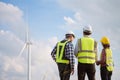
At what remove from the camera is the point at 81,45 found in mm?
14016

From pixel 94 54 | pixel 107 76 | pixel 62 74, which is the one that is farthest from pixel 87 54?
pixel 107 76

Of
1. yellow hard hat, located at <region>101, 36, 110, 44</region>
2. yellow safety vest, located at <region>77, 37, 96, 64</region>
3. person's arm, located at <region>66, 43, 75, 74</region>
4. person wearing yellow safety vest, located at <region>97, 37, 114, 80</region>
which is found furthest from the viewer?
person wearing yellow safety vest, located at <region>97, 37, 114, 80</region>

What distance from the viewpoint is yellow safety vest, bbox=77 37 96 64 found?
13883 millimetres

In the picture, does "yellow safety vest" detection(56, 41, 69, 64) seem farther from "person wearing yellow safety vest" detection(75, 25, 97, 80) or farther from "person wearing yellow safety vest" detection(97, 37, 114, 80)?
"person wearing yellow safety vest" detection(97, 37, 114, 80)

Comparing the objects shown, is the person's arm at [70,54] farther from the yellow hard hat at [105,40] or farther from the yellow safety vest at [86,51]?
the yellow hard hat at [105,40]

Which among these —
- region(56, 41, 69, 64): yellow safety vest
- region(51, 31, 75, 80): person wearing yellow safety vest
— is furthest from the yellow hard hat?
region(56, 41, 69, 64): yellow safety vest

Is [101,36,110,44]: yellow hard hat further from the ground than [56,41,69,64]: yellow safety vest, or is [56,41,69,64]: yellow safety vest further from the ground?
[101,36,110,44]: yellow hard hat

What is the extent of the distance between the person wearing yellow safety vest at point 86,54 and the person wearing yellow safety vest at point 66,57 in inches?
10.1

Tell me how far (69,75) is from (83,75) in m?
0.55

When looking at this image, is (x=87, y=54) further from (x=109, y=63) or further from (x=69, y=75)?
(x=109, y=63)

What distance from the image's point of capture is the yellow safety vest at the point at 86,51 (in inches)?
547

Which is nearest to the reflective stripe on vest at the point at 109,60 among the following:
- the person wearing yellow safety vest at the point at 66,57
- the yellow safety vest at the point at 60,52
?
the person wearing yellow safety vest at the point at 66,57

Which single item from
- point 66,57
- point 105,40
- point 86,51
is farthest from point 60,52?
point 105,40

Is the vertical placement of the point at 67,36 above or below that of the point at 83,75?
above
